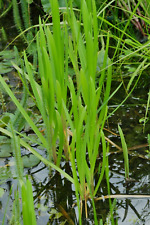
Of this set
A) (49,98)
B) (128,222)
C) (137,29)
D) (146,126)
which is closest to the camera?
(128,222)

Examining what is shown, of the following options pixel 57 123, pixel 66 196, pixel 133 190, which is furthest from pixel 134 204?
pixel 57 123

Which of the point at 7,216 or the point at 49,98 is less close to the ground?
the point at 49,98

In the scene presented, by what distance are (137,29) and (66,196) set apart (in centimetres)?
151

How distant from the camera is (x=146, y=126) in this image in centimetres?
160

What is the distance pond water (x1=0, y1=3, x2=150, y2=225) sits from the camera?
119 cm

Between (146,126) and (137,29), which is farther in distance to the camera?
(137,29)

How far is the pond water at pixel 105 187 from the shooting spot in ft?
3.89

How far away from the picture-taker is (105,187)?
4.28ft

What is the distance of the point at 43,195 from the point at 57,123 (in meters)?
0.26

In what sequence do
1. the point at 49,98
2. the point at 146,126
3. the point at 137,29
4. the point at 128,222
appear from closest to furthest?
1. the point at 128,222
2. the point at 49,98
3. the point at 146,126
4. the point at 137,29

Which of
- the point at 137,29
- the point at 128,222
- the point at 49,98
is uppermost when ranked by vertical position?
the point at 137,29

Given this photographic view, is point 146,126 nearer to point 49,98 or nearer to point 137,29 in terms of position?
point 49,98

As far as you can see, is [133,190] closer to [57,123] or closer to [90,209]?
[90,209]

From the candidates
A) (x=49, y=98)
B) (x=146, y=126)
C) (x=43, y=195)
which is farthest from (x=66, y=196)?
(x=146, y=126)
